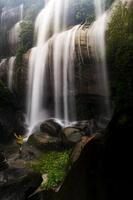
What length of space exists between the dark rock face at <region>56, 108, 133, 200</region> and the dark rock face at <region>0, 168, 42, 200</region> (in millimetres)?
2396

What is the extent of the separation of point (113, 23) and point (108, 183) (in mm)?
9218

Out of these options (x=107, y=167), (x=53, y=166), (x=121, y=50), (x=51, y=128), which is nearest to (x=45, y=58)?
(x=51, y=128)

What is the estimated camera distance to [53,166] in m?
11.1

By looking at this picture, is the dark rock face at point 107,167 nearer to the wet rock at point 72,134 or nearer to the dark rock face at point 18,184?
the dark rock face at point 18,184

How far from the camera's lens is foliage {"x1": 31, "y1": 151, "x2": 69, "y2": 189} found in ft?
31.7

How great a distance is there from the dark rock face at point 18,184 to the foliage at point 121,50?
3.59m

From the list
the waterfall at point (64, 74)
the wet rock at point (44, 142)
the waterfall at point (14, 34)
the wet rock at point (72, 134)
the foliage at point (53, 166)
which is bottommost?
the foliage at point (53, 166)

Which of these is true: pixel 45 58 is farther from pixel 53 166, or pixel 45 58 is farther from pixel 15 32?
pixel 15 32

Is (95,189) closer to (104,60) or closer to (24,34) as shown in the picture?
(104,60)

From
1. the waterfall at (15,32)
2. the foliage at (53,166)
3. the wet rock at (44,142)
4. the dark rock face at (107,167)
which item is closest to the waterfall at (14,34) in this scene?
the waterfall at (15,32)

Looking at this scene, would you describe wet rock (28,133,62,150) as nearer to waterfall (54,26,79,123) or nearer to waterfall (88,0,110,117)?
waterfall (54,26,79,123)

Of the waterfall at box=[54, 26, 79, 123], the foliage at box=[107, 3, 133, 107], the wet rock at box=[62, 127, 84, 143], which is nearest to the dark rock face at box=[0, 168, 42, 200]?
the foliage at box=[107, 3, 133, 107]

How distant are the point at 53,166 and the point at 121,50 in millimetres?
4956

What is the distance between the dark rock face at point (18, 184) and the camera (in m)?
7.95
